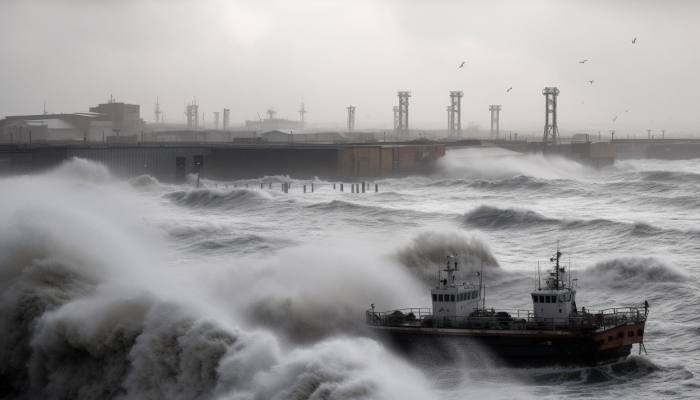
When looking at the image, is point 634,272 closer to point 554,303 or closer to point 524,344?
point 554,303

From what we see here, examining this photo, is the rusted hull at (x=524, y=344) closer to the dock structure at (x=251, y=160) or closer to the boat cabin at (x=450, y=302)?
the boat cabin at (x=450, y=302)

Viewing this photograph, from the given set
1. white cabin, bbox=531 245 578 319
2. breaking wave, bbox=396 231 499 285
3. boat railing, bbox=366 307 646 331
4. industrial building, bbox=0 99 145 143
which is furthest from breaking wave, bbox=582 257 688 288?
industrial building, bbox=0 99 145 143

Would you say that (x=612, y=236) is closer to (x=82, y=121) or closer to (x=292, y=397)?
(x=292, y=397)

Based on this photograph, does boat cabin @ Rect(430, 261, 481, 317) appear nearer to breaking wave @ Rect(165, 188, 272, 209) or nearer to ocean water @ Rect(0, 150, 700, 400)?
ocean water @ Rect(0, 150, 700, 400)

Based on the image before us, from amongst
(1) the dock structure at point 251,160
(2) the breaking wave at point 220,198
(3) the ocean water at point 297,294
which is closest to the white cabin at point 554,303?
(3) the ocean water at point 297,294

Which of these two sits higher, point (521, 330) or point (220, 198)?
point (220, 198)

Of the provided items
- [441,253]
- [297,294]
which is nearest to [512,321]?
[297,294]

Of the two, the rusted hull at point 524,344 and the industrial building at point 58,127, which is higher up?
the industrial building at point 58,127
